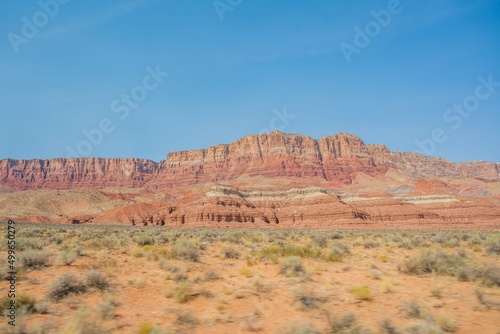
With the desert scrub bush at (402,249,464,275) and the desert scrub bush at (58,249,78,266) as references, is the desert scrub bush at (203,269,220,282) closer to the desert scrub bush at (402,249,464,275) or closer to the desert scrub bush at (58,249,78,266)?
the desert scrub bush at (58,249,78,266)

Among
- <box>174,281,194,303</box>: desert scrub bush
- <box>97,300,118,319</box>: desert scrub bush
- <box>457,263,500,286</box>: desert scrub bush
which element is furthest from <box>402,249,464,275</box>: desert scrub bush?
<box>97,300,118,319</box>: desert scrub bush

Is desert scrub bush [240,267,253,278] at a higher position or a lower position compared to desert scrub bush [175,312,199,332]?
higher

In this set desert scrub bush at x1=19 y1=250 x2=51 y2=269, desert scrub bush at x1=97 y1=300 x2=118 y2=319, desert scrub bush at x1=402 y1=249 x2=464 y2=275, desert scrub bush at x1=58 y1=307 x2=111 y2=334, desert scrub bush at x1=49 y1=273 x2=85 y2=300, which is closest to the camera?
desert scrub bush at x1=58 y1=307 x2=111 y2=334

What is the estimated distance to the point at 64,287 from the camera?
28.2 ft

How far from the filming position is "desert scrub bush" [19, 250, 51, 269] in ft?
36.7

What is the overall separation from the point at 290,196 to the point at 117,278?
87.7m

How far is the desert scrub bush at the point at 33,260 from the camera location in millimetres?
11188

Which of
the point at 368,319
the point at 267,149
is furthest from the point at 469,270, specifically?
the point at 267,149

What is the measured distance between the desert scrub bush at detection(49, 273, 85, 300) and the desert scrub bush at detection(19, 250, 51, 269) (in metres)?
3.42

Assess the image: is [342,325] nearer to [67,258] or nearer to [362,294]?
[362,294]

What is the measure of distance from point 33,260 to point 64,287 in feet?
12.3

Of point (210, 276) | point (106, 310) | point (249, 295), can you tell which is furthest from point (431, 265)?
point (106, 310)

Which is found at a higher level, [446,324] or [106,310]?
[106,310]

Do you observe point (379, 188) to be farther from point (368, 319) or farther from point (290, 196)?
point (368, 319)
